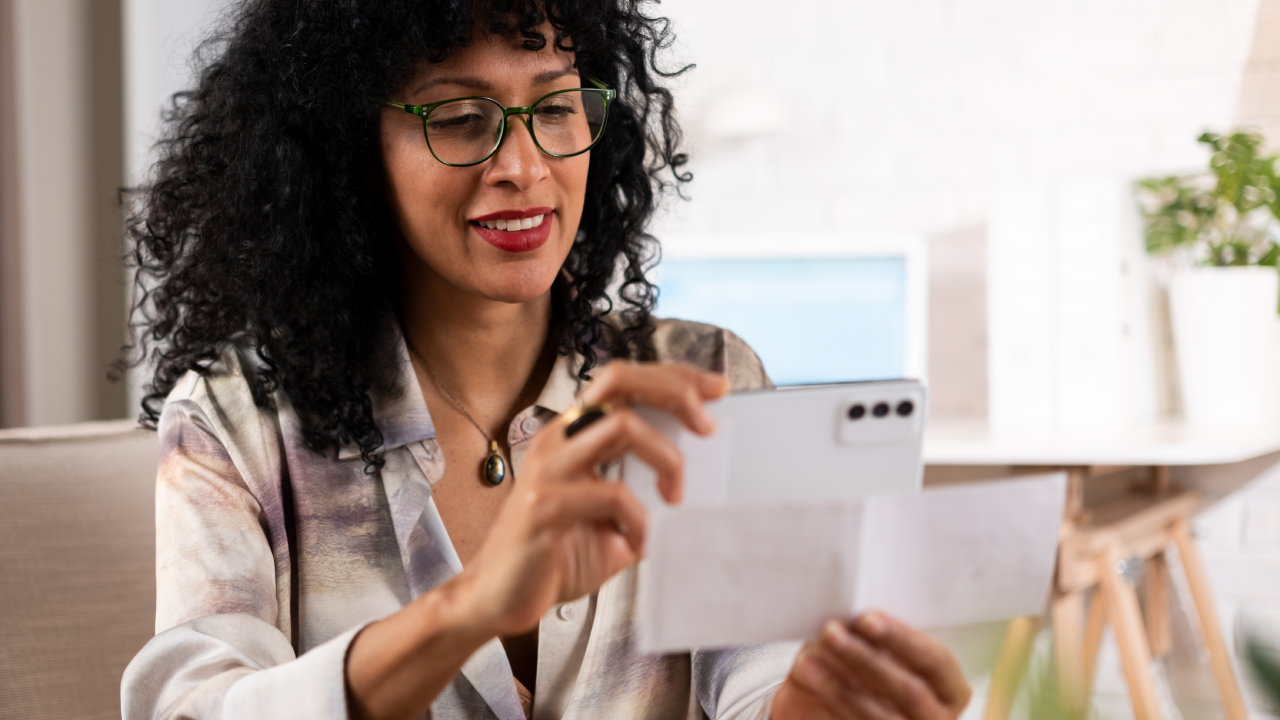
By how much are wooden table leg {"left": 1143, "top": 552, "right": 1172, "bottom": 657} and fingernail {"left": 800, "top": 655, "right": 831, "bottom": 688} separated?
1551 millimetres

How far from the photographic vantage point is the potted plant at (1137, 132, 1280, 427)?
1716mm

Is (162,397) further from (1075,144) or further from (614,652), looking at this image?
(1075,144)

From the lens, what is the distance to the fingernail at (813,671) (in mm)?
613

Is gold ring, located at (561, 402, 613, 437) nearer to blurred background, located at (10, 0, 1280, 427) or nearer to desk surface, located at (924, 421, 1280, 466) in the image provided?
desk surface, located at (924, 421, 1280, 466)

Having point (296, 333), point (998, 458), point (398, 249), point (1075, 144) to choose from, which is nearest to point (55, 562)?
point (296, 333)

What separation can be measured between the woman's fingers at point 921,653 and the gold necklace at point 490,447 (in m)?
0.44

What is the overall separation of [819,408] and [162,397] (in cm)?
72

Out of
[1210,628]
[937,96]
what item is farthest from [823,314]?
[1210,628]

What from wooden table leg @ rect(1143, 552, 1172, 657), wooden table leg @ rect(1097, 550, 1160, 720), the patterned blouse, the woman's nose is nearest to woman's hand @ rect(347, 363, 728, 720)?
the patterned blouse

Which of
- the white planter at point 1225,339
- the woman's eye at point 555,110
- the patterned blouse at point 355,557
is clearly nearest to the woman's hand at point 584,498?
the patterned blouse at point 355,557

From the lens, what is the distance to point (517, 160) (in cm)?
83

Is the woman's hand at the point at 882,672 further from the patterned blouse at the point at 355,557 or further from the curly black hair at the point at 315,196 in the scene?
the curly black hair at the point at 315,196

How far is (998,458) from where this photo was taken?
1.42 meters

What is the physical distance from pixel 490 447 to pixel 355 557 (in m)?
0.15
